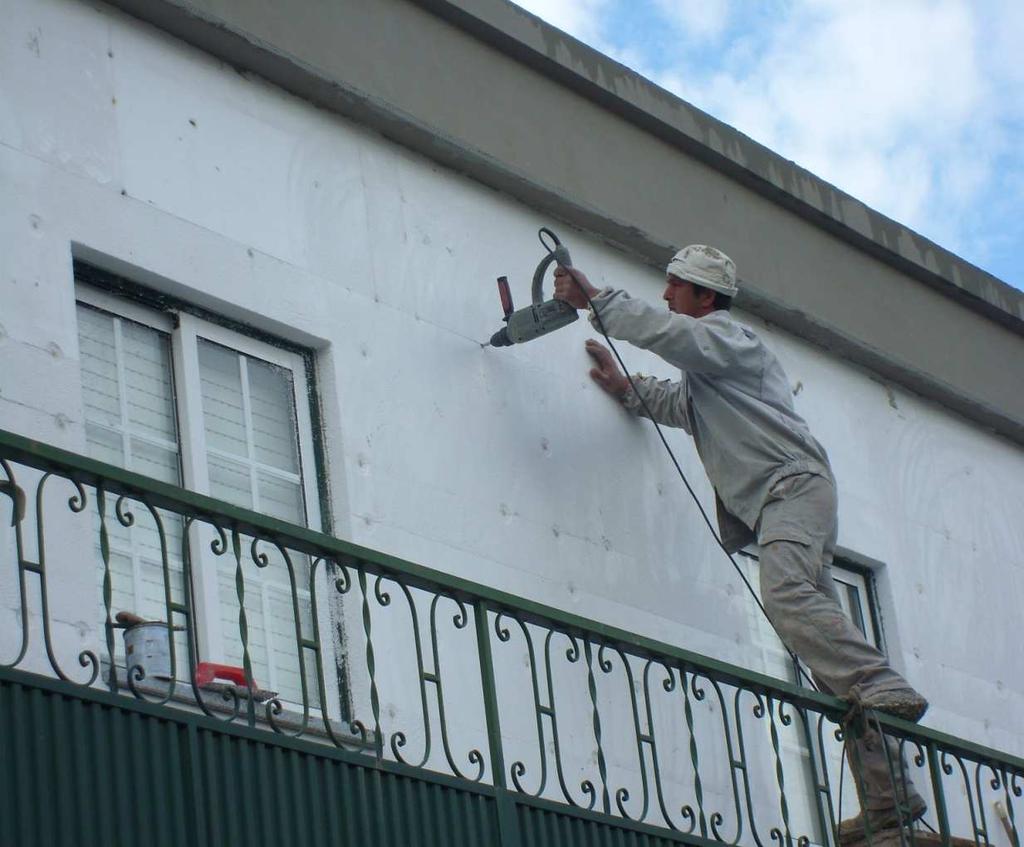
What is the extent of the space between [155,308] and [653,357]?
294 cm

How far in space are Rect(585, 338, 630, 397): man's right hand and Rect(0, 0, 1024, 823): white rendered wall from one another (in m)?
0.06

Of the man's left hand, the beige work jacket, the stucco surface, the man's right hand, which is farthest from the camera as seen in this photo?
the man's right hand

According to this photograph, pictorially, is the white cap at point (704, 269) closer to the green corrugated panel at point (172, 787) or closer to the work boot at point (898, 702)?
the work boot at point (898, 702)

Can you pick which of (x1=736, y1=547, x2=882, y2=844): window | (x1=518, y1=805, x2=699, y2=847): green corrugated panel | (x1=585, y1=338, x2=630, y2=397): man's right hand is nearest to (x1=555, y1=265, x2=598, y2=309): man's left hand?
(x1=585, y1=338, x2=630, y2=397): man's right hand

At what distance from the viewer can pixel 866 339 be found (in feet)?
41.2

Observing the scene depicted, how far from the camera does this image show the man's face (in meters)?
10.3

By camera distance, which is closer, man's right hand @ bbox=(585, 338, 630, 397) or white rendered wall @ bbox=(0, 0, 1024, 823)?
white rendered wall @ bbox=(0, 0, 1024, 823)

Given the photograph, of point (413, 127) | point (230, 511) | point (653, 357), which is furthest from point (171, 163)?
point (653, 357)

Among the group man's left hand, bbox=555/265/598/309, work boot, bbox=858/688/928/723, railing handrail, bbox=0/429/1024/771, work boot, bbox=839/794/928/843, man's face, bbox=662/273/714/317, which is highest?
man's face, bbox=662/273/714/317

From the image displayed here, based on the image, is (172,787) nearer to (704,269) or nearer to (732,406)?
(732,406)

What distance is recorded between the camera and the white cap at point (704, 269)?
10227 mm

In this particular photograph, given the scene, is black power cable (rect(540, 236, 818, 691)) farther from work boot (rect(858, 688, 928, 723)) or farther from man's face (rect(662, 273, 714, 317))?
work boot (rect(858, 688, 928, 723))

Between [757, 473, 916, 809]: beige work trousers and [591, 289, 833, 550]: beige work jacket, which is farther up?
[591, 289, 833, 550]: beige work jacket

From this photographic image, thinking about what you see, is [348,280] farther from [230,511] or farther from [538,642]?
[230,511]
